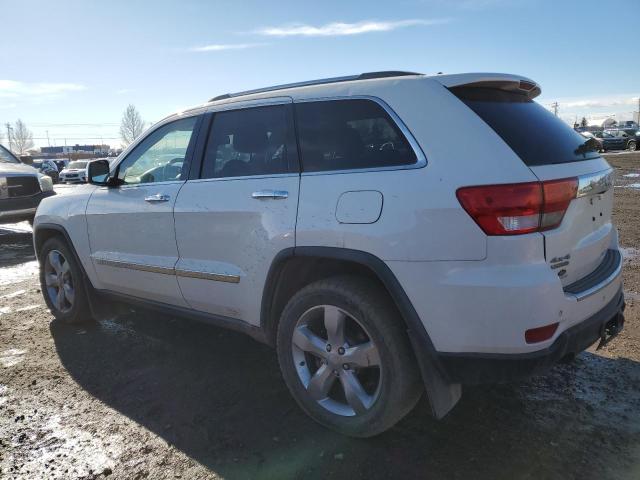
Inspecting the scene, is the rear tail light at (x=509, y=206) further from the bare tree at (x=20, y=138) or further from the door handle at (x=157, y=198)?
the bare tree at (x=20, y=138)

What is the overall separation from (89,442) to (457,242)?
2.30 meters

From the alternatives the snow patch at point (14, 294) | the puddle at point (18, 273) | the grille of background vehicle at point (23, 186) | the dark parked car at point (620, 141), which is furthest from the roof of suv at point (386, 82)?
the dark parked car at point (620, 141)

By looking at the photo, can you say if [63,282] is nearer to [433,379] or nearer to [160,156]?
[160,156]

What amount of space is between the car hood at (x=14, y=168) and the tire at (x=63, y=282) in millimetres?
5606

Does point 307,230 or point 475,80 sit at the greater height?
point 475,80

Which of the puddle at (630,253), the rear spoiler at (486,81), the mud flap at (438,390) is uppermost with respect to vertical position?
the rear spoiler at (486,81)

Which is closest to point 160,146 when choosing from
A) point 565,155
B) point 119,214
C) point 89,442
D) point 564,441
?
point 119,214

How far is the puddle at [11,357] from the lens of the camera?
4031 millimetres

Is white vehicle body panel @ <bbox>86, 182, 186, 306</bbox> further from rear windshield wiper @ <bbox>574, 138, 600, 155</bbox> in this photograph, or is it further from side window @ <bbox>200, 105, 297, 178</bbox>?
rear windshield wiper @ <bbox>574, 138, 600, 155</bbox>

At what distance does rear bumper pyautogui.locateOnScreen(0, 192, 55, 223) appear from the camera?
30.2 ft

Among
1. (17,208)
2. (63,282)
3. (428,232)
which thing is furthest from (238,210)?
(17,208)

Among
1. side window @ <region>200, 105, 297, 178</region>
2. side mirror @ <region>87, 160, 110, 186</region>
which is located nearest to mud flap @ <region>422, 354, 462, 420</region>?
side window @ <region>200, 105, 297, 178</region>

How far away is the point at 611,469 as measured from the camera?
245 cm

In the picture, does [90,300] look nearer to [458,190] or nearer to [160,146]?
[160,146]
